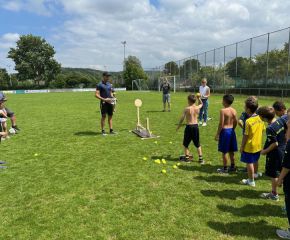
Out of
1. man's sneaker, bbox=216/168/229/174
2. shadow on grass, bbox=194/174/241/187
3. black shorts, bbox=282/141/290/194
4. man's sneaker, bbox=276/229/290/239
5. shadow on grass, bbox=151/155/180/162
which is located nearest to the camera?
black shorts, bbox=282/141/290/194

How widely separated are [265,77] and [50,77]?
81.9m

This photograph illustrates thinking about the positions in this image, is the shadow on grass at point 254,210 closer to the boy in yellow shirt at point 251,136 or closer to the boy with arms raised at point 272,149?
the boy with arms raised at point 272,149

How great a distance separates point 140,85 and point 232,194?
66.2m

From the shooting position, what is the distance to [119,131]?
12.0m

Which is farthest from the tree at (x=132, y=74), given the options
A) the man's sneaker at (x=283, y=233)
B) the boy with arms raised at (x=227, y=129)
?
the man's sneaker at (x=283, y=233)

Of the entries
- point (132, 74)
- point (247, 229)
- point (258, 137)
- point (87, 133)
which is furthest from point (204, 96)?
point (132, 74)

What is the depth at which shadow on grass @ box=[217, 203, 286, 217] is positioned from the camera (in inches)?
185

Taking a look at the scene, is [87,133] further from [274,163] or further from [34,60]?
[34,60]

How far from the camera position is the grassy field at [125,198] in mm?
4266

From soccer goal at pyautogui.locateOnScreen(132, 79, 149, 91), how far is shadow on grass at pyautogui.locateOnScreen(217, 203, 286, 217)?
6256 cm

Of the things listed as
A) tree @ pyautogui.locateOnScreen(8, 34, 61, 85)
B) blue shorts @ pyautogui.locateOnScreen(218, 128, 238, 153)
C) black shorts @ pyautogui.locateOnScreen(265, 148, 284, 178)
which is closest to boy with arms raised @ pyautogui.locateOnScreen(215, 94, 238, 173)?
blue shorts @ pyautogui.locateOnScreen(218, 128, 238, 153)

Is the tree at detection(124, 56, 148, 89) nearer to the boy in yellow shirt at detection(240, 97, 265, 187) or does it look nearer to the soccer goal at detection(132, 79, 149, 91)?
the soccer goal at detection(132, 79, 149, 91)

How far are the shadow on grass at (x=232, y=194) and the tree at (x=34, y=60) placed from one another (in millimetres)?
96756

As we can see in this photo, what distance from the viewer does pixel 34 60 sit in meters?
97.2
